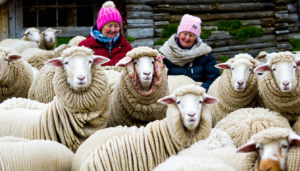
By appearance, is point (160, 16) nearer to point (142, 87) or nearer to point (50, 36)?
point (50, 36)

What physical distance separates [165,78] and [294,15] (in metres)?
7.76

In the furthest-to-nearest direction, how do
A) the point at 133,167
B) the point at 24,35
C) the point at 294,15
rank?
the point at 294,15 < the point at 24,35 < the point at 133,167

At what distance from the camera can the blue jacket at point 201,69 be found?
248 inches

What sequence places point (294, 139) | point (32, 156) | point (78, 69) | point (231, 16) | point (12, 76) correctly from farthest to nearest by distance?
1. point (231, 16)
2. point (12, 76)
3. point (78, 69)
4. point (32, 156)
5. point (294, 139)

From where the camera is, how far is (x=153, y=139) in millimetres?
3619

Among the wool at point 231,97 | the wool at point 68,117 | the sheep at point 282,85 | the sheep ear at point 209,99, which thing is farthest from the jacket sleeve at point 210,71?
the sheep ear at point 209,99

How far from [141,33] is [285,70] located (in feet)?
18.1

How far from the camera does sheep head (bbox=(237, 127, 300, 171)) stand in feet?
9.46

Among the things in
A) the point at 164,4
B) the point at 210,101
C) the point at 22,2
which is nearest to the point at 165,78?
the point at 210,101

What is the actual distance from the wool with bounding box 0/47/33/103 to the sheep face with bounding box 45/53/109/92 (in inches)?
63.4

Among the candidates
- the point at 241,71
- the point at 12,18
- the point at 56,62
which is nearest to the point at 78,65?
the point at 56,62

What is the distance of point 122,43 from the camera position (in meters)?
6.23

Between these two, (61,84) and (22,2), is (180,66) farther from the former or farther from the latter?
(22,2)

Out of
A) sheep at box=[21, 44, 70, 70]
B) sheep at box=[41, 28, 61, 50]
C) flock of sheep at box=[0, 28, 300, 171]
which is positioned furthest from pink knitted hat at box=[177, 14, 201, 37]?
sheep at box=[41, 28, 61, 50]
